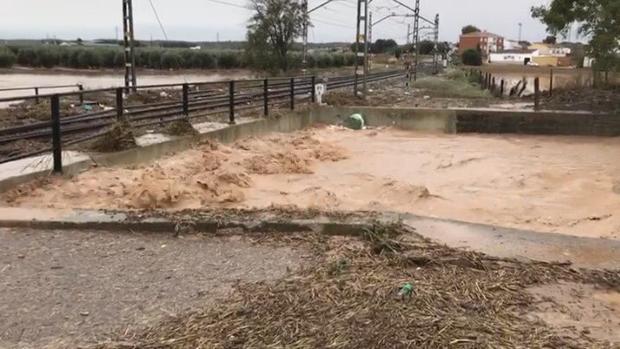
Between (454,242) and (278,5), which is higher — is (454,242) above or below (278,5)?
below

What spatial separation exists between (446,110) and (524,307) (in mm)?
16986

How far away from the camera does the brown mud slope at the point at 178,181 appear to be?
8.16m

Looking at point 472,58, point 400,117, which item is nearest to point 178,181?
point 400,117

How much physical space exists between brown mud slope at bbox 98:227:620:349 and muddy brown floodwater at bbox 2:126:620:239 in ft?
13.4

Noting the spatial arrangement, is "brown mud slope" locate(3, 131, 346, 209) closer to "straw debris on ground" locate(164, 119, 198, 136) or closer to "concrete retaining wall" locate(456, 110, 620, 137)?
"straw debris on ground" locate(164, 119, 198, 136)

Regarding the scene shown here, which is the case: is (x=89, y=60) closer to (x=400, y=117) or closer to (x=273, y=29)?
(x=273, y=29)

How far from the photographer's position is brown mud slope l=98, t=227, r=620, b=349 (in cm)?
370

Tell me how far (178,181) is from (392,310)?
6220 millimetres

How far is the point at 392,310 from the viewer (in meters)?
4.05

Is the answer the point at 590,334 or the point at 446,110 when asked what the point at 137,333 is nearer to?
the point at 590,334

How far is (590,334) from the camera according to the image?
387 centimetres

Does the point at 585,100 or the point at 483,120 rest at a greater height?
the point at 585,100

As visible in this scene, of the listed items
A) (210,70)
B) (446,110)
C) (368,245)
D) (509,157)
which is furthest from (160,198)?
(210,70)

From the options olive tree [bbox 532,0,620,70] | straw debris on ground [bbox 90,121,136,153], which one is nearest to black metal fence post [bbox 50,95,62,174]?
straw debris on ground [bbox 90,121,136,153]
